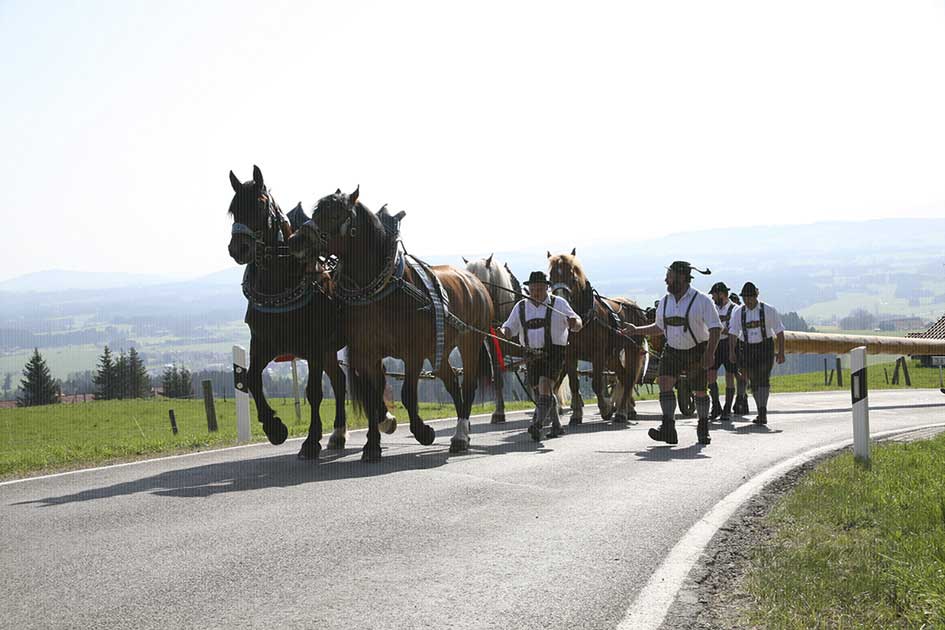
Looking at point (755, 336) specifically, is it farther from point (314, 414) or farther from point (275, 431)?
point (275, 431)

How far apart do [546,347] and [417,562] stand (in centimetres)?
752

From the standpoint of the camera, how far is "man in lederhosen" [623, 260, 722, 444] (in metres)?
12.3

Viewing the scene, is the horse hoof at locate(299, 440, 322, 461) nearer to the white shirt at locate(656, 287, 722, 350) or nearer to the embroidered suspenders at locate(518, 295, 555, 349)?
the embroidered suspenders at locate(518, 295, 555, 349)

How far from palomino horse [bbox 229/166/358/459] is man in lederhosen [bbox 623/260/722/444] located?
12.1ft

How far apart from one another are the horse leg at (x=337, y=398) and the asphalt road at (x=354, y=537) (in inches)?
22.7

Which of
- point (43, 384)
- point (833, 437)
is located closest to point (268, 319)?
point (833, 437)

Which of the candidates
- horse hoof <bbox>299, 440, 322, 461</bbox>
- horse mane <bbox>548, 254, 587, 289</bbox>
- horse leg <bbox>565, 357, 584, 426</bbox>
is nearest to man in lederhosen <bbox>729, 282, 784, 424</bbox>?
horse leg <bbox>565, 357, 584, 426</bbox>

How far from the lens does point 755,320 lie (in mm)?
16875

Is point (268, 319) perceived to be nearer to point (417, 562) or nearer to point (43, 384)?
point (417, 562)

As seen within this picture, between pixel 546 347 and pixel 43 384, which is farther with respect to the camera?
pixel 43 384

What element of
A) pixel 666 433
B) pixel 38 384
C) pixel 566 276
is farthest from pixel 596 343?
pixel 38 384

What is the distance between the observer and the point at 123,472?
10203mm

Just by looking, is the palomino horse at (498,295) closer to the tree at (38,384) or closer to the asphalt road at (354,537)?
the asphalt road at (354,537)

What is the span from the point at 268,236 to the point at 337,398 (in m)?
2.30
